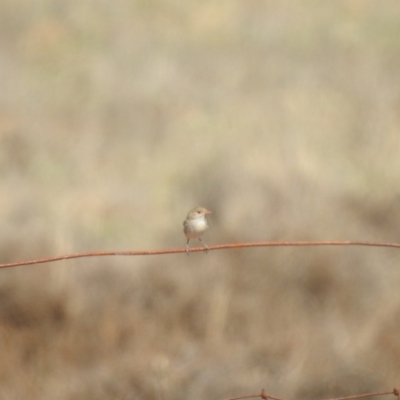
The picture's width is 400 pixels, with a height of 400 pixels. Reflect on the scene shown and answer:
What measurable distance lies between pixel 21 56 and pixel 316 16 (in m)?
2.31

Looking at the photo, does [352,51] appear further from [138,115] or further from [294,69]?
[138,115]

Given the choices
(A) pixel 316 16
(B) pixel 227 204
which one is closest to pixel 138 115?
(B) pixel 227 204

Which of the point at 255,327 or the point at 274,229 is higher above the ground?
the point at 274,229

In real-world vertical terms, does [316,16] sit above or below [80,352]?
above

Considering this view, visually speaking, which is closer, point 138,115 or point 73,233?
point 73,233

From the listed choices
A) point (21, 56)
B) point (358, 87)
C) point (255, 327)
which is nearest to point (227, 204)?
point (255, 327)

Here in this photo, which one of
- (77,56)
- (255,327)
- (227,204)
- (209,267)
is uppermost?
(77,56)

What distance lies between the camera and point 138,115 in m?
4.79

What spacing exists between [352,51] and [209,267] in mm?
2009

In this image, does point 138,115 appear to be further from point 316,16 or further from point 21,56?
point 316,16

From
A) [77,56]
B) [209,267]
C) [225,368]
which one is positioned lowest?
[225,368]

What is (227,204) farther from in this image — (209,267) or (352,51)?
(352,51)

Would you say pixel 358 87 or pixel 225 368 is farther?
pixel 358 87

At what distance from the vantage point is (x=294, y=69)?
15.8 ft
